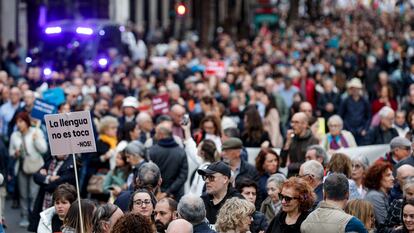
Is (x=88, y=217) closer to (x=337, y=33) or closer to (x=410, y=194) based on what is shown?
(x=410, y=194)

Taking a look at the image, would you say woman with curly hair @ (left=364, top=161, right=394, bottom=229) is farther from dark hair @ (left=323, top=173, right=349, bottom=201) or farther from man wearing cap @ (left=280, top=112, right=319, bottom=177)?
man wearing cap @ (left=280, top=112, right=319, bottom=177)

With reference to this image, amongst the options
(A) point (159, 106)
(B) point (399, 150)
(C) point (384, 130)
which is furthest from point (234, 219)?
(A) point (159, 106)

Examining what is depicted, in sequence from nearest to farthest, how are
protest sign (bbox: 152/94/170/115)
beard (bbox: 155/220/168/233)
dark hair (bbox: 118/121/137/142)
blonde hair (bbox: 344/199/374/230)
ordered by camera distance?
beard (bbox: 155/220/168/233)
blonde hair (bbox: 344/199/374/230)
dark hair (bbox: 118/121/137/142)
protest sign (bbox: 152/94/170/115)

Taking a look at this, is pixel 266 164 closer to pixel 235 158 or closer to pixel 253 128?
pixel 235 158

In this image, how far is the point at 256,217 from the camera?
12.0 metres

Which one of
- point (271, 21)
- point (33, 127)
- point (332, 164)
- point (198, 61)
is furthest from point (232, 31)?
point (332, 164)

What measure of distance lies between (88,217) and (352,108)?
436 inches

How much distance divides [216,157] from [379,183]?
2359 mm

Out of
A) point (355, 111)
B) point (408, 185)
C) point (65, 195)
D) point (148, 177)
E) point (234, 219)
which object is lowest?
point (355, 111)

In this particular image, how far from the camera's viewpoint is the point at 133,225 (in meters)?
9.79

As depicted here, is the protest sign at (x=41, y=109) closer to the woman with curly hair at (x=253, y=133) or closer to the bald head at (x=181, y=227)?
the woman with curly hair at (x=253, y=133)

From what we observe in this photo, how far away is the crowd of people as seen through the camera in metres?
11.2

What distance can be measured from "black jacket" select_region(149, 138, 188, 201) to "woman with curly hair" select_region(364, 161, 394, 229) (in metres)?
2.98

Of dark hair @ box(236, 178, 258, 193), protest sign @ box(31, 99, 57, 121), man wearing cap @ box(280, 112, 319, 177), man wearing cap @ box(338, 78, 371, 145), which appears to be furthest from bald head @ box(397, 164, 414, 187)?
man wearing cap @ box(338, 78, 371, 145)
